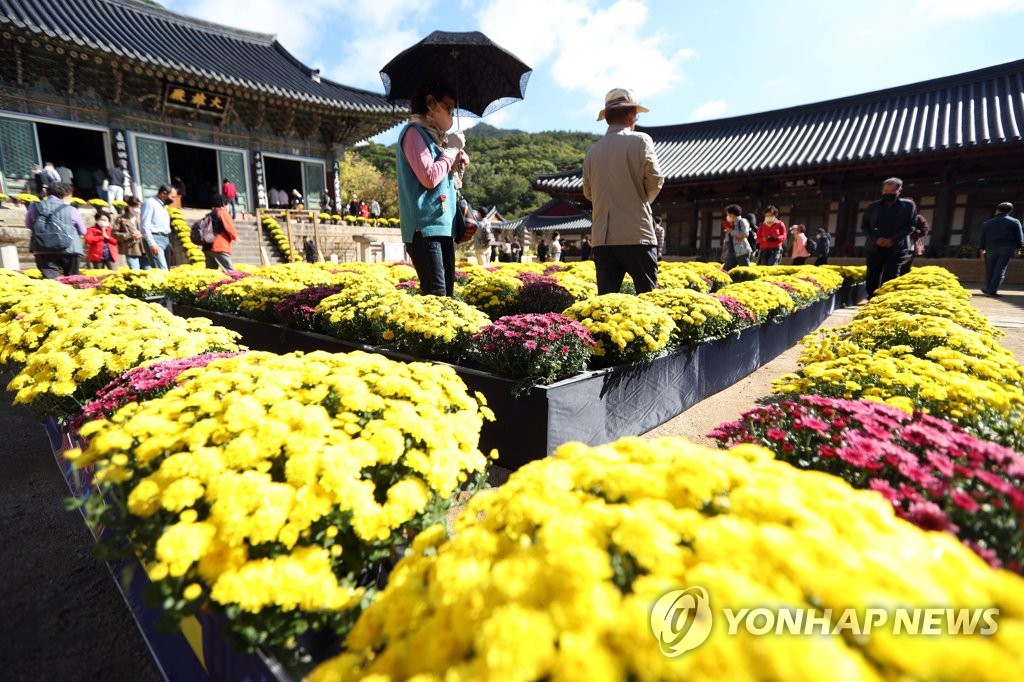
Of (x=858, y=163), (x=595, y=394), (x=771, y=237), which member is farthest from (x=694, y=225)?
(x=595, y=394)

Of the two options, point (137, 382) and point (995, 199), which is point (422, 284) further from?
point (995, 199)

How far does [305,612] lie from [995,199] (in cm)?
2017

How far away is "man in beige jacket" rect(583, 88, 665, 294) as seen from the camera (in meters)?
3.96

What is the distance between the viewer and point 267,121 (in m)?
18.1

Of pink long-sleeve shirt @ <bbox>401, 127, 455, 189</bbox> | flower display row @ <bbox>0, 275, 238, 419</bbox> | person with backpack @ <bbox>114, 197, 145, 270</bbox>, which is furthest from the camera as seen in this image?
person with backpack @ <bbox>114, 197, 145, 270</bbox>

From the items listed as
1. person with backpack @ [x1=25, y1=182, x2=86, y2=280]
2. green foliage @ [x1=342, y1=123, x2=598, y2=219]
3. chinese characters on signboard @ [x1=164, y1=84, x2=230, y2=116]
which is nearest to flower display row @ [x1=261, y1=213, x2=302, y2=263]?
chinese characters on signboard @ [x1=164, y1=84, x2=230, y2=116]

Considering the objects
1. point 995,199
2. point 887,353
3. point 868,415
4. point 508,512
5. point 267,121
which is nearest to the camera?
point 508,512

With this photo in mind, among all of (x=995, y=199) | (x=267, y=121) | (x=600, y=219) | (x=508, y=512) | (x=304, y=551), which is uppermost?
(x=267, y=121)

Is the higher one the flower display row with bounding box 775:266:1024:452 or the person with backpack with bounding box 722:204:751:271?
the person with backpack with bounding box 722:204:751:271

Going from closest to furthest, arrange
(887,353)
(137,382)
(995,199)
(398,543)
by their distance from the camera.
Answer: (398,543) < (137,382) < (887,353) < (995,199)

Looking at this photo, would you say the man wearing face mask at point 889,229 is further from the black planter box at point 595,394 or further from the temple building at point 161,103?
the temple building at point 161,103

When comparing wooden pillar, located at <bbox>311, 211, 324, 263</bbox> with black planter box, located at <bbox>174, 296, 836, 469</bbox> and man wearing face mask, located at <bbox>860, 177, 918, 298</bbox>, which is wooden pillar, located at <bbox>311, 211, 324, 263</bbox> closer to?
black planter box, located at <bbox>174, 296, 836, 469</bbox>

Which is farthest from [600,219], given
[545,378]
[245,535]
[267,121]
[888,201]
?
[267,121]

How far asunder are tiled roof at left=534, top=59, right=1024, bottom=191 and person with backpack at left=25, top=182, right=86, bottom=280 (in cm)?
1205
